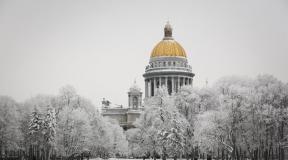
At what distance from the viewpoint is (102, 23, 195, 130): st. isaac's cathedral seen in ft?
482

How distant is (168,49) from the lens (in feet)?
493

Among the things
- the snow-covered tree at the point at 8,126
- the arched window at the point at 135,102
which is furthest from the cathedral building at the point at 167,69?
the snow-covered tree at the point at 8,126

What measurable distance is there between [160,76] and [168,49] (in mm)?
9514

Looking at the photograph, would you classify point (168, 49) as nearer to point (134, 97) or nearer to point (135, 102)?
point (134, 97)

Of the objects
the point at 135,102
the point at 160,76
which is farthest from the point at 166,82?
the point at 135,102

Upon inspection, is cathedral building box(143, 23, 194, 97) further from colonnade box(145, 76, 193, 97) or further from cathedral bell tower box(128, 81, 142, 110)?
cathedral bell tower box(128, 81, 142, 110)

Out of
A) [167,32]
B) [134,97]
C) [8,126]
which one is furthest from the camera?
[167,32]

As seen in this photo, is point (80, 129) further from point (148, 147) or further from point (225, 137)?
point (225, 137)

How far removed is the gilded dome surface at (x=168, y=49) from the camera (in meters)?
150

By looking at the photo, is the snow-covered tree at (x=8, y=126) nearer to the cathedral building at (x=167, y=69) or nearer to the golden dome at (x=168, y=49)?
the cathedral building at (x=167, y=69)

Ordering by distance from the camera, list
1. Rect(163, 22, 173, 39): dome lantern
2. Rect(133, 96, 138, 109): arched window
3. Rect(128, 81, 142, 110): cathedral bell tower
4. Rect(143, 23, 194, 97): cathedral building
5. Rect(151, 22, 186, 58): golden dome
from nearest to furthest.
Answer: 1. Rect(143, 23, 194, 97): cathedral building
2. Rect(128, 81, 142, 110): cathedral bell tower
3. Rect(151, 22, 186, 58): golden dome
4. Rect(133, 96, 138, 109): arched window
5. Rect(163, 22, 173, 39): dome lantern

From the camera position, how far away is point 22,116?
262 ft

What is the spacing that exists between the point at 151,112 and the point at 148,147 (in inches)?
202

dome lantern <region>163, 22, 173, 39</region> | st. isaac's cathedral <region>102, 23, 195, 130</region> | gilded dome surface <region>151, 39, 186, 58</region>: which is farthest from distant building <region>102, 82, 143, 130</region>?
dome lantern <region>163, 22, 173, 39</region>
